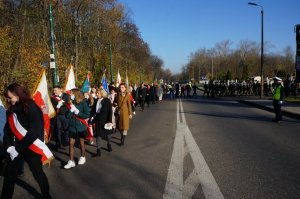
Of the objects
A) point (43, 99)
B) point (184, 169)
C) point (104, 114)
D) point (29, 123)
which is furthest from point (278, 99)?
point (29, 123)

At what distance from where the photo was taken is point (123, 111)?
31.7 ft

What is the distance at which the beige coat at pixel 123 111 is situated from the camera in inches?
379


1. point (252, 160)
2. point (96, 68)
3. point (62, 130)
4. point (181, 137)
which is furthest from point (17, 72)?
point (96, 68)

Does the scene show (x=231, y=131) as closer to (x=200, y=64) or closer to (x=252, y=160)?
(x=252, y=160)

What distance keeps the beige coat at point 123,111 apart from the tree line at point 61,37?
5442 millimetres

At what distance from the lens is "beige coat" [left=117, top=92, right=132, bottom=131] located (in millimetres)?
9620

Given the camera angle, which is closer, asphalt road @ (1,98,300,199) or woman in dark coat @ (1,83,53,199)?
woman in dark coat @ (1,83,53,199)

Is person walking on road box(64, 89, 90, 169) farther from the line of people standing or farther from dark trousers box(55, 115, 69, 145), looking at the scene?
dark trousers box(55, 115, 69, 145)

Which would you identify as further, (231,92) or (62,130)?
(231,92)

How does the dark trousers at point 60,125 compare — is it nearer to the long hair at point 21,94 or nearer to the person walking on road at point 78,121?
the person walking on road at point 78,121

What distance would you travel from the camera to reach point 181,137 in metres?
10.7

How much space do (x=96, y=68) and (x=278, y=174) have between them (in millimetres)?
33278

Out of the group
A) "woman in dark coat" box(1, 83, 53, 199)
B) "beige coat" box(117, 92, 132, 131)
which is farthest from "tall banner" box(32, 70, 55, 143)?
"woman in dark coat" box(1, 83, 53, 199)

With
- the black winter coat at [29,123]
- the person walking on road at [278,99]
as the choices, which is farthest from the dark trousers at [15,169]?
the person walking on road at [278,99]
